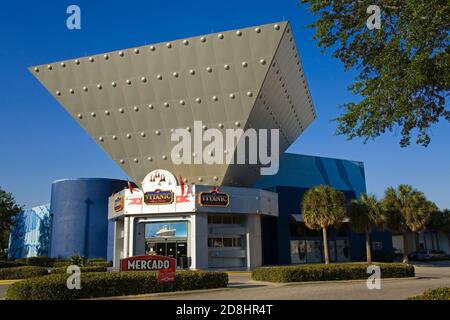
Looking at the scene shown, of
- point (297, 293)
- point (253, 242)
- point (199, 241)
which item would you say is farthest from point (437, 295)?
point (253, 242)

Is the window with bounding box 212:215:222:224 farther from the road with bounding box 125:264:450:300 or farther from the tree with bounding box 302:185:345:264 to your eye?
the road with bounding box 125:264:450:300

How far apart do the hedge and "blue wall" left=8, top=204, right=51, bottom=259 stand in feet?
156

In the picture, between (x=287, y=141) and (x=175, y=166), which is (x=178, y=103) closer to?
(x=175, y=166)

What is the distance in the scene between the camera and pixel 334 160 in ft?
222

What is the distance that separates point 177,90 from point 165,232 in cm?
1268

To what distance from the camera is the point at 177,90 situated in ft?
113

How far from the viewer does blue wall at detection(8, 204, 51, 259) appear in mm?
62625

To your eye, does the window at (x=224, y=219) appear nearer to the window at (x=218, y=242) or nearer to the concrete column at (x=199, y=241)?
the window at (x=218, y=242)

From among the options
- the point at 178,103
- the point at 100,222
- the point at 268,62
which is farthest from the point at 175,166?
the point at 100,222

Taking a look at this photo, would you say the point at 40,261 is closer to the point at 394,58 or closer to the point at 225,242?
the point at 225,242

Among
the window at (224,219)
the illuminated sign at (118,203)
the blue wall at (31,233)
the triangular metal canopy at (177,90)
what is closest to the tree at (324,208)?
the window at (224,219)

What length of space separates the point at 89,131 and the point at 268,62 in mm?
17750

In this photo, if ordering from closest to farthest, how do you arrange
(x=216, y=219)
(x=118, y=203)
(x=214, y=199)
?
(x=214, y=199) < (x=216, y=219) < (x=118, y=203)
